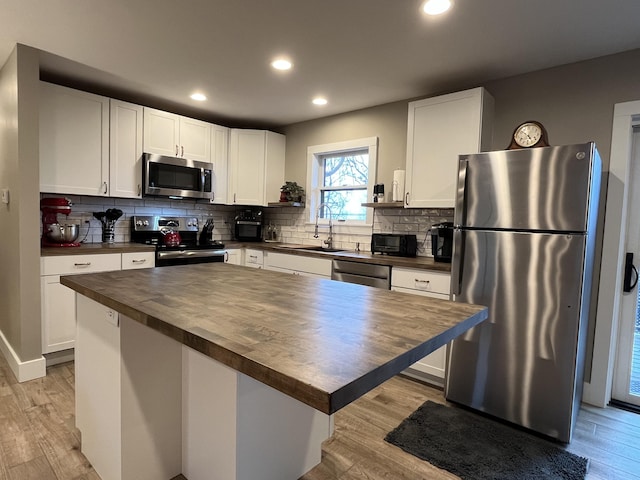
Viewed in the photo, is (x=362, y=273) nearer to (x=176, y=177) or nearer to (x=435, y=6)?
(x=435, y=6)

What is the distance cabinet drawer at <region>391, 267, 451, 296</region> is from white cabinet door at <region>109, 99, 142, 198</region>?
262 centimetres

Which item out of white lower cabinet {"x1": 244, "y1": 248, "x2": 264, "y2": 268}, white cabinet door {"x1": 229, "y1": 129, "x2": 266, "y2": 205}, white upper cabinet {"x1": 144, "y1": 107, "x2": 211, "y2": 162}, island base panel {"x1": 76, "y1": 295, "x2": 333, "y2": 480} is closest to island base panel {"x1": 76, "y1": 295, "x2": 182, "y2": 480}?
island base panel {"x1": 76, "y1": 295, "x2": 333, "y2": 480}

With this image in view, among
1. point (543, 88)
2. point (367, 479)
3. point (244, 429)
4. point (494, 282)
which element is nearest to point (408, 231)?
point (494, 282)

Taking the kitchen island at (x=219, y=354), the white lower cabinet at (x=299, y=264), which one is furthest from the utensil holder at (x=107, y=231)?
the kitchen island at (x=219, y=354)

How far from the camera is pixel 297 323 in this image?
1.04 metres

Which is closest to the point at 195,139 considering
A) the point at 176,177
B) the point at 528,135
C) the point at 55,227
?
the point at 176,177

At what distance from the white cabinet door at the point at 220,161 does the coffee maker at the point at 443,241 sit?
2.51 meters

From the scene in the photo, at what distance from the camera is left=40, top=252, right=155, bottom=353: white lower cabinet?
274cm

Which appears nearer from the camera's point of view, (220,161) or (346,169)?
(346,169)

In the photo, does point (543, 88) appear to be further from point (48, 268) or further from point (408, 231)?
point (48, 268)

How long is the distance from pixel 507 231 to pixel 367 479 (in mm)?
1586

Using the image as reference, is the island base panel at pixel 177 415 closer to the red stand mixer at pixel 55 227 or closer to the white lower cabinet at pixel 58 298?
the white lower cabinet at pixel 58 298

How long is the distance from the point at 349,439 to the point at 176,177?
Result: 9.80 feet

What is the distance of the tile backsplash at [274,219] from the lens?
335cm
